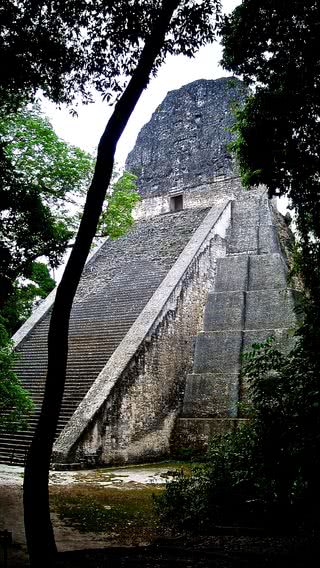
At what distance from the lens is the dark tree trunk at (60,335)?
3.36m

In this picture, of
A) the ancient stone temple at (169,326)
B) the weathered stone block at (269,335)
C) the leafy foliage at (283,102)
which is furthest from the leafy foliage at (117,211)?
the leafy foliage at (283,102)

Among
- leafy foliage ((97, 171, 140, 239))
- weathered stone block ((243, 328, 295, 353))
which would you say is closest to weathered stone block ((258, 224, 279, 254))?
weathered stone block ((243, 328, 295, 353))

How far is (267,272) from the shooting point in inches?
598

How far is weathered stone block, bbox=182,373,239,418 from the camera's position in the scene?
11656 millimetres

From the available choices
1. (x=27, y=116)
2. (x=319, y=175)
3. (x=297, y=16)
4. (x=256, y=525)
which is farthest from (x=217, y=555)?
(x=27, y=116)

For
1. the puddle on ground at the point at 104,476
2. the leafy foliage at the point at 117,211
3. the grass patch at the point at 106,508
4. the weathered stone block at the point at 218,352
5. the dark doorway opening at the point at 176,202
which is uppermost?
the dark doorway opening at the point at 176,202

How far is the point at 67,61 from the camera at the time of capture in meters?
5.37

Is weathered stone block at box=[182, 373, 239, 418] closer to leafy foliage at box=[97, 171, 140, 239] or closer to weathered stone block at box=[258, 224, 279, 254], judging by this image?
leafy foliage at box=[97, 171, 140, 239]


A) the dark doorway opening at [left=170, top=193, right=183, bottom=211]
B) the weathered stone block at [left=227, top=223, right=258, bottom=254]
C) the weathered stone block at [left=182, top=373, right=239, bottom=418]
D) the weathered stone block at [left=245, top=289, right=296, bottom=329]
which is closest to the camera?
the weathered stone block at [left=182, top=373, right=239, bottom=418]

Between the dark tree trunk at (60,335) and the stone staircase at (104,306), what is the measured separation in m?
7.15

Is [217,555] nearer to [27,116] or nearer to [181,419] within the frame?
[181,419]

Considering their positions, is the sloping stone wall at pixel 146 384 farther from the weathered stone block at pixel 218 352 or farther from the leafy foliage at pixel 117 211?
A: the leafy foliage at pixel 117 211

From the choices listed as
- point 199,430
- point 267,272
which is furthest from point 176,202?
point 199,430

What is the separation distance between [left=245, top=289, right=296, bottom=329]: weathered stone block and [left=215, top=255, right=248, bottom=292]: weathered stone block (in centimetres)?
98
